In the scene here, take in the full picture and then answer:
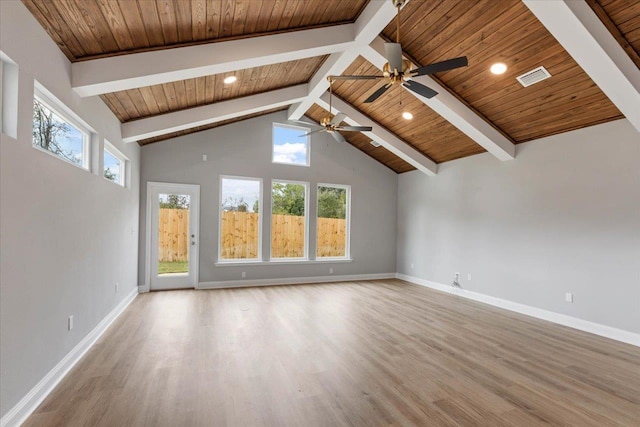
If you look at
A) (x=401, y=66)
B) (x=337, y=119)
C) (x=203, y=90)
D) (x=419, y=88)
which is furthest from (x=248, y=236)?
(x=401, y=66)

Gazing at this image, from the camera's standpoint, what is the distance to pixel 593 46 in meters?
2.95

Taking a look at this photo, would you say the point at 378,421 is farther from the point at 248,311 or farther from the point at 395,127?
the point at 395,127

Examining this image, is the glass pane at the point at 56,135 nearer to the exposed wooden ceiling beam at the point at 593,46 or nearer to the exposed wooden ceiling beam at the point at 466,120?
the exposed wooden ceiling beam at the point at 466,120

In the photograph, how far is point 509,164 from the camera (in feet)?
17.6

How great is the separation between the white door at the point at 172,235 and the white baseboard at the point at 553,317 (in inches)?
205

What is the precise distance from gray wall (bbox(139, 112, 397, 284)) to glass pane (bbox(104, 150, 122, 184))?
4.23 feet

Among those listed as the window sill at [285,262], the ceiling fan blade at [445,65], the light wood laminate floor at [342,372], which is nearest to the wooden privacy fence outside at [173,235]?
the window sill at [285,262]

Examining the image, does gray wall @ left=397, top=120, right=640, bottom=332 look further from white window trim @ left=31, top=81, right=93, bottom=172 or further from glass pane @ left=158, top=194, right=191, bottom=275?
white window trim @ left=31, top=81, right=93, bottom=172

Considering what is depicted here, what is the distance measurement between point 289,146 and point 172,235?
3.16 m

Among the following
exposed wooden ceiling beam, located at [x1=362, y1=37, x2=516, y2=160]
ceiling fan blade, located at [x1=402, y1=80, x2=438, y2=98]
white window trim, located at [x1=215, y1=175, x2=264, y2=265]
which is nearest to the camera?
ceiling fan blade, located at [x1=402, y1=80, x2=438, y2=98]

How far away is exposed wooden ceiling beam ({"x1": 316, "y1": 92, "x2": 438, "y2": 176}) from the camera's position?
6.04 metres

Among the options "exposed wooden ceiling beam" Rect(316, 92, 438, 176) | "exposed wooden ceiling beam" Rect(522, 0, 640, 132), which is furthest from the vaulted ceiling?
"exposed wooden ceiling beam" Rect(316, 92, 438, 176)

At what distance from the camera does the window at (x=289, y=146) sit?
7160mm

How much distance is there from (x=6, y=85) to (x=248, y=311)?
147 inches
